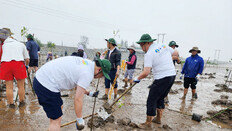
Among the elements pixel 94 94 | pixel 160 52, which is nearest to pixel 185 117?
pixel 160 52

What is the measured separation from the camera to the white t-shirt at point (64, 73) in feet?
5.91

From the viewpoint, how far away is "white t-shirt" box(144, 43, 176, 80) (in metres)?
2.70

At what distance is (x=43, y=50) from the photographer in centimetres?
2259

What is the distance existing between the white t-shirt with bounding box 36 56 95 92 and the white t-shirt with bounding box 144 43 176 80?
130cm

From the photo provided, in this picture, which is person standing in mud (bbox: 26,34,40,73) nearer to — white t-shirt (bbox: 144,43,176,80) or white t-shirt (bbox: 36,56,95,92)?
white t-shirt (bbox: 36,56,95,92)

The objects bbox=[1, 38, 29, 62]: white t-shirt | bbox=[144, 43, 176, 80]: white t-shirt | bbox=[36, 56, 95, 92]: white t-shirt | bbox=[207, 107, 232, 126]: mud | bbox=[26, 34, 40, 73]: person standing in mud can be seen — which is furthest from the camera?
bbox=[26, 34, 40, 73]: person standing in mud

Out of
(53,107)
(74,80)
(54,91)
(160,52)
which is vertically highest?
(160,52)

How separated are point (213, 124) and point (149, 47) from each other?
284cm

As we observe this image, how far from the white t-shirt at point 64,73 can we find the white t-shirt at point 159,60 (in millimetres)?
1304

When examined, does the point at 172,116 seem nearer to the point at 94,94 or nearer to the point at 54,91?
the point at 94,94

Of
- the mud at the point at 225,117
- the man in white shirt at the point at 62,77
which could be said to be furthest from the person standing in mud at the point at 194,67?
the man in white shirt at the point at 62,77

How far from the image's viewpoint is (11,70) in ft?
10.7

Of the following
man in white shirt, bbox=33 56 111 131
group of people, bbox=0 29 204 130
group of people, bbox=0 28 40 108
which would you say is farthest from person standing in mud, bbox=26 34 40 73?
man in white shirt, bbox=33 56 111 131

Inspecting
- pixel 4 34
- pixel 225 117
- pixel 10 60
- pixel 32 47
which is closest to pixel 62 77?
pixel 10 60
